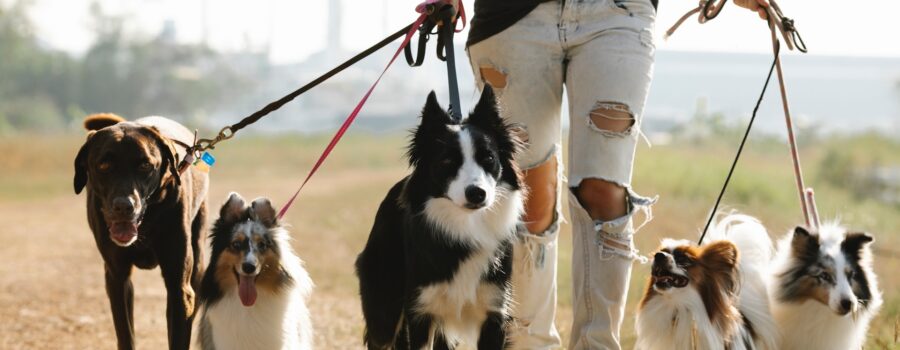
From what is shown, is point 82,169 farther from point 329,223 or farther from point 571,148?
point 329,223

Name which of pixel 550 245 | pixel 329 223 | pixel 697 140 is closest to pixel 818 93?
pixel 697 140

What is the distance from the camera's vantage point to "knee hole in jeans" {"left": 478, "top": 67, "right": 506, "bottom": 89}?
4965mm

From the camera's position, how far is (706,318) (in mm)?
4762

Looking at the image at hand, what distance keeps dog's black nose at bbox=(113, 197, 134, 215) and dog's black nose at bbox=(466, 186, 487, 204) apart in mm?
1560

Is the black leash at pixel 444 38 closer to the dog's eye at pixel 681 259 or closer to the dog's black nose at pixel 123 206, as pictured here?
the dog's eye at pixel 681 259

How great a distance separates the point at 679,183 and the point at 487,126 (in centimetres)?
1590

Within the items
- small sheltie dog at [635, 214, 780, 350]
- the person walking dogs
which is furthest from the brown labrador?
small sheltie dog at [635, 214, 780, 350]

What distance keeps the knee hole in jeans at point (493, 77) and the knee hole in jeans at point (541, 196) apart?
1.46ft

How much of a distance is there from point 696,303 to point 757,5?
1.63 meters

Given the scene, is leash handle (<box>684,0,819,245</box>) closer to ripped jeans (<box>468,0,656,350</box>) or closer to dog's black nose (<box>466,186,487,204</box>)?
ripped jeans (<box>468,0,656,350</box>)

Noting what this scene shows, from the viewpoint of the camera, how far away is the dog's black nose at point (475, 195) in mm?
4082

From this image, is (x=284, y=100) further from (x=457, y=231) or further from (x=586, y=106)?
→ (x=586, y=106)

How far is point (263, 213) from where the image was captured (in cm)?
509

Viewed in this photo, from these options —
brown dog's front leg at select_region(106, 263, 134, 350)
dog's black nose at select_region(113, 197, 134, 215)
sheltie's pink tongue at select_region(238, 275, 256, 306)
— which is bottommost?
brown dog's front leg at select_region(106, 263, 134, 350)
